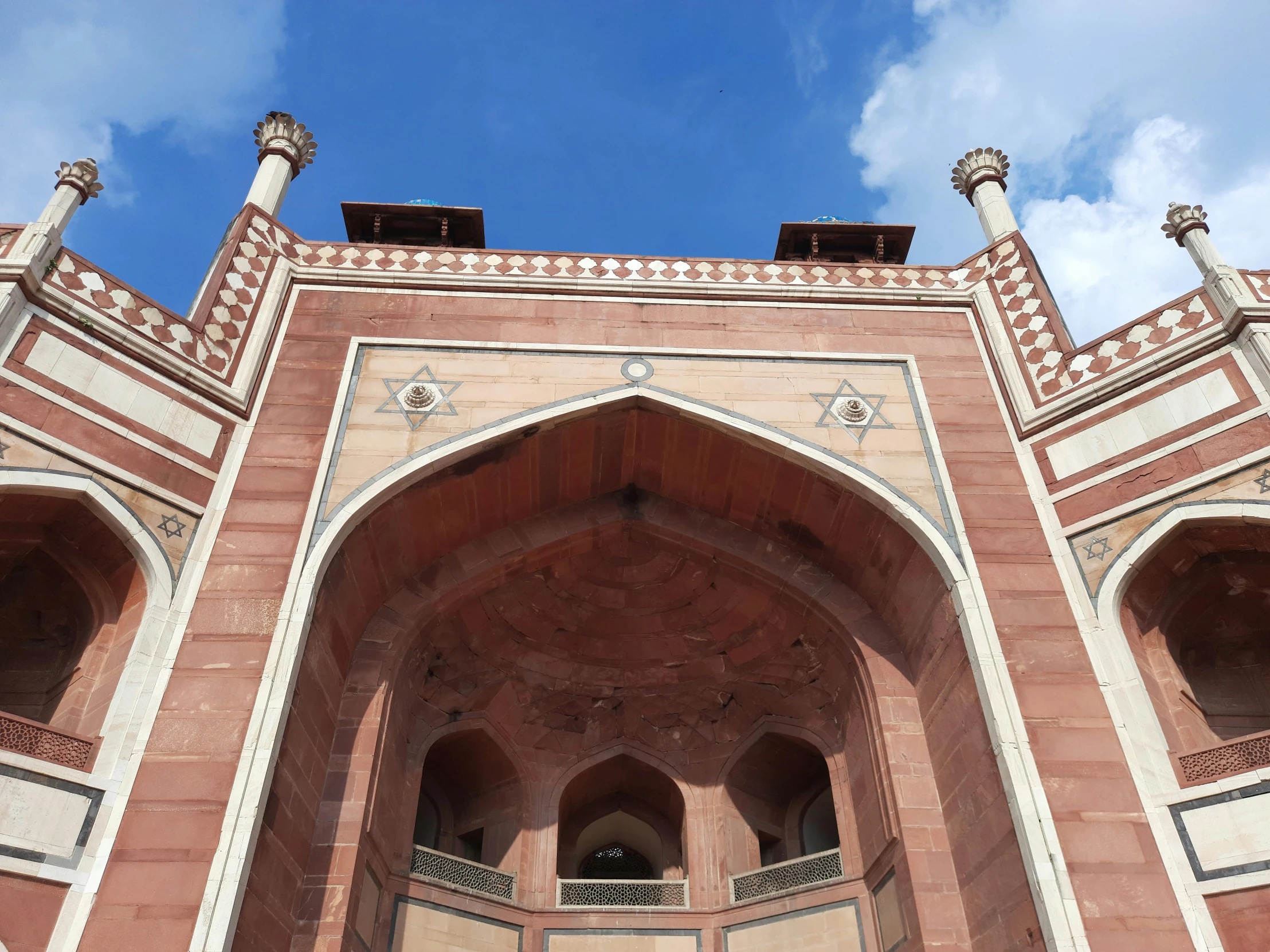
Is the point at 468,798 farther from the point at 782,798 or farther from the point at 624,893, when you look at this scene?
the point at 782,798

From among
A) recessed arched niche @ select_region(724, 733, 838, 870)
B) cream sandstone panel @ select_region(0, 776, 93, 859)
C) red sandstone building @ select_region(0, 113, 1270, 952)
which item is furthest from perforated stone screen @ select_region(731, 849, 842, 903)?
cream sandstone panel @ select_region(0, 776, 93, 859)

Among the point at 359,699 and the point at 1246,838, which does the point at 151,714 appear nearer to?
the point at 359,699

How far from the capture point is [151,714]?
6777mm

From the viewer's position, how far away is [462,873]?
902 cm

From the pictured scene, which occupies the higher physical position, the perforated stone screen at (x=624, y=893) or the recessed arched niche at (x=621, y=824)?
the recessed arched niche at (x=621, y=824)

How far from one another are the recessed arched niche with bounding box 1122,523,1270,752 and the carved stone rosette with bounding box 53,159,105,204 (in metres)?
8.82

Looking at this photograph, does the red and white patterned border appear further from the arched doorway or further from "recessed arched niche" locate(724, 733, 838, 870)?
"recessed arched niche" locate(724, 733, 838, 870)

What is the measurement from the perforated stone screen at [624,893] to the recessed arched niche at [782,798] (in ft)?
2.88

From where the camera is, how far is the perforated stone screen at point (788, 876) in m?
9.00

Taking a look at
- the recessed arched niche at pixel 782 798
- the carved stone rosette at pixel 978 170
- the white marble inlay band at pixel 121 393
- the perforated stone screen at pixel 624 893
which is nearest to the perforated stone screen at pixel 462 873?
the perforated stone screen at pixel 624 893

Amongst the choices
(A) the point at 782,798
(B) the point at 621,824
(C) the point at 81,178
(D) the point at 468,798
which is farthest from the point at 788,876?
(C) the point at 81,178

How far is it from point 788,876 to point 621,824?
2.23m

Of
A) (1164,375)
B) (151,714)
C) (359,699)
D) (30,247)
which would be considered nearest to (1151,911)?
(1164,375)

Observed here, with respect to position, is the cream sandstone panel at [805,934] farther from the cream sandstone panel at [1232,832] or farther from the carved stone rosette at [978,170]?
the carved stone rosette at [978,170]
